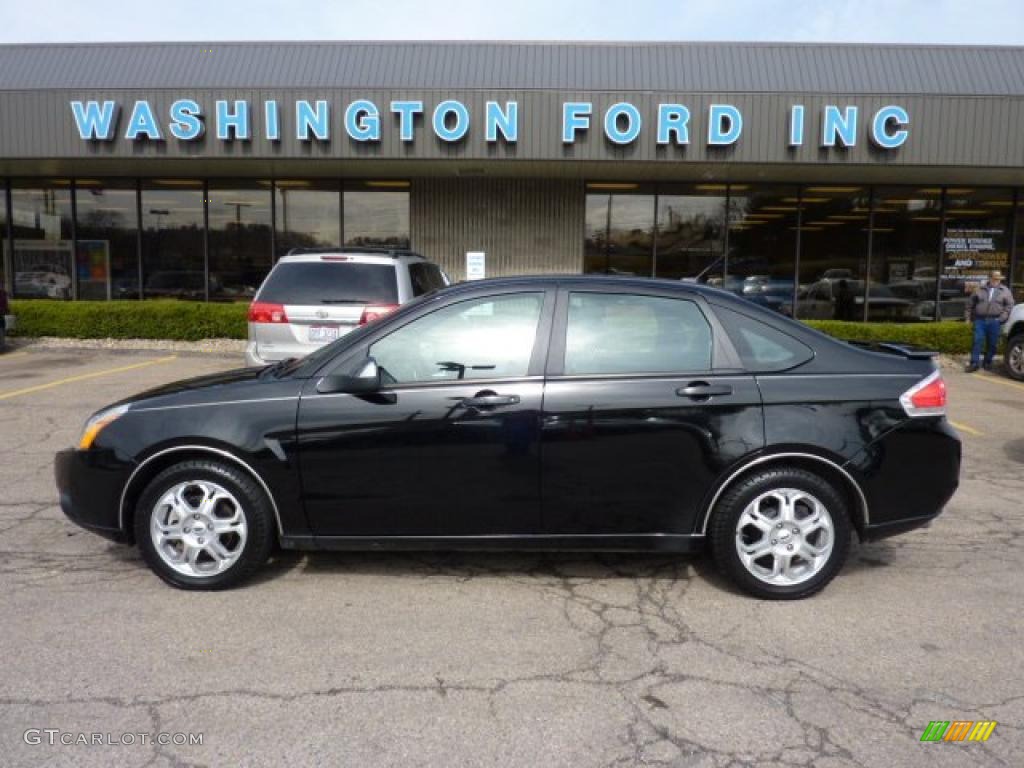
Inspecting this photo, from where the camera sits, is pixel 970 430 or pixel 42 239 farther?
pixel 42 239

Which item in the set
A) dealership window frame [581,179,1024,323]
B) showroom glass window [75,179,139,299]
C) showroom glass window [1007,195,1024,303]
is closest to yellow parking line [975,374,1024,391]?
dealership window frame [581,179,1024,323]

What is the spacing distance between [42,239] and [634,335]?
57.5 feet

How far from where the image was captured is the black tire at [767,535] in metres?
4.00

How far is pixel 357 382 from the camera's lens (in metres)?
3.92

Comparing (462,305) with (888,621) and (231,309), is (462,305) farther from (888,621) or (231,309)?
(231,309)

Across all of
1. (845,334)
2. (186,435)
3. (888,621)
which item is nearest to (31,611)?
(186,435)

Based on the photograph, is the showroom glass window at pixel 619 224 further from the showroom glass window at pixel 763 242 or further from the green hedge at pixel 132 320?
the green hedge at pixel 132 320

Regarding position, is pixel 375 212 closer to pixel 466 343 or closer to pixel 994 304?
pixel 994 304

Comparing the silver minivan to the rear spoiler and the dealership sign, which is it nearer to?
the rear spoiler

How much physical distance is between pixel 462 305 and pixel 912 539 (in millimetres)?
3310

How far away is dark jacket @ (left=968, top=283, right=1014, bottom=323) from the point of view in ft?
41.8

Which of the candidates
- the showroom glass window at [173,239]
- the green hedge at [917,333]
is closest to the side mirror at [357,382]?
the green hedge at [917,333]

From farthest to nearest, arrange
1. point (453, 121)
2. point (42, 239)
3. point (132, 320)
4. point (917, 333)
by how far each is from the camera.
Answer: point (42, 239) → point (132, 320) → point (917, 333) → point (453, 121)

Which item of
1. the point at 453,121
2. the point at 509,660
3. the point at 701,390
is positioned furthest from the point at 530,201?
the point at 509,660
